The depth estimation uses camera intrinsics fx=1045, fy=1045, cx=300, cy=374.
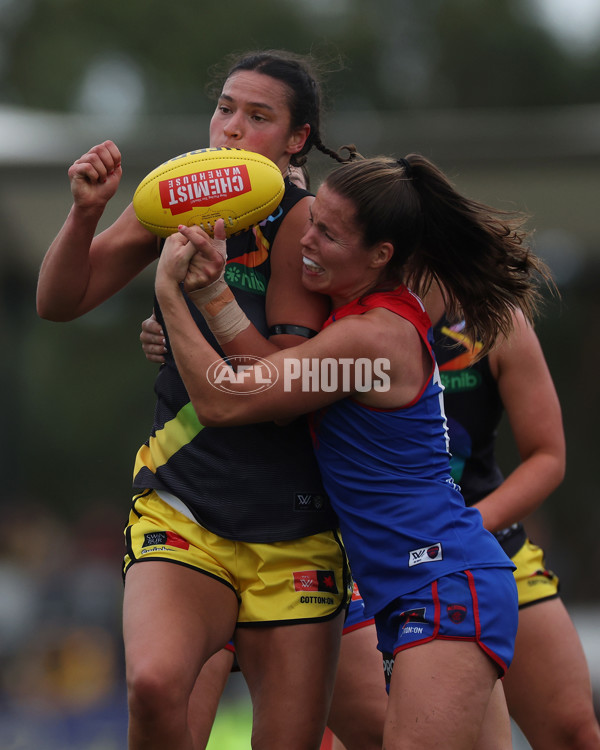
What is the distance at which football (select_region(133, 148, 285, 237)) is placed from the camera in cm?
321

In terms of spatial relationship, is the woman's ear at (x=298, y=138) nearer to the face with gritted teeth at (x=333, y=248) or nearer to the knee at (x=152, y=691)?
the face with gritted teeth at (x=333, y=248)

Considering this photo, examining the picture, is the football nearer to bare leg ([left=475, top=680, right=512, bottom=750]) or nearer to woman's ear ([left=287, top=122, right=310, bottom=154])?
woman's ear ([left=287, top=122, right=310, bottom=154])

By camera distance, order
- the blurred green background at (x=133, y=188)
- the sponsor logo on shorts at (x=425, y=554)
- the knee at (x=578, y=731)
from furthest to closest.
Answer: the blurred green background at (x=133, y=188)
the knee at (x=578, y=731)
the sponsor logo on shorts at (x=425, y=554)

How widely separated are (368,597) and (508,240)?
4.35ft

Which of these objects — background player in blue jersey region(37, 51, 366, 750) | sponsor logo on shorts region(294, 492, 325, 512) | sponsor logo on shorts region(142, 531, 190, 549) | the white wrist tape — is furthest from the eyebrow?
sponsor logo on shorts region(142, 531, 190, 549)

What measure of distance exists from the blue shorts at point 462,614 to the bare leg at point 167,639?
0.56 meters

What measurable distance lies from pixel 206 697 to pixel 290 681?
1.48 ft

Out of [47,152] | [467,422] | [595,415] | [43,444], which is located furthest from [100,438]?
[467,422]

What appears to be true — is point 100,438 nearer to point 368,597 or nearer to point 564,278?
point 564,278

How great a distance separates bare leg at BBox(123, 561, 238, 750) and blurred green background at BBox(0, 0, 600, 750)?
78.5 inches

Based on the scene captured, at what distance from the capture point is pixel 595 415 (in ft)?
59.0

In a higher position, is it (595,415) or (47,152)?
(47,152)

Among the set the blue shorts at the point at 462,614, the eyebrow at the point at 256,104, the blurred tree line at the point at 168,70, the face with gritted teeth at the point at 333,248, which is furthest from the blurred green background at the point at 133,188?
the blue shorts at the point at 462,614

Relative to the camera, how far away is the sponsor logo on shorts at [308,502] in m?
3.43
